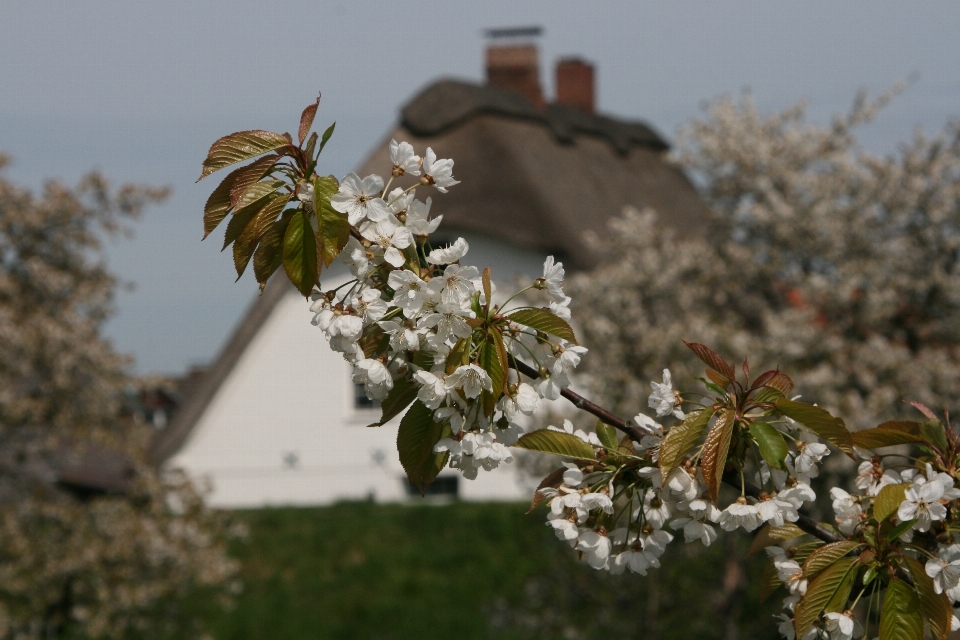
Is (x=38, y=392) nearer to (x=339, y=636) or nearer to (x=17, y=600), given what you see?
(x=17, y=600)

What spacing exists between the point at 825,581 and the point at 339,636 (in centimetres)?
969

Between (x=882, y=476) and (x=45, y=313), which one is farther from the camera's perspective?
(x=45, y=313)

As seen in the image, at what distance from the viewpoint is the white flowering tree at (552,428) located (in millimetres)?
1600

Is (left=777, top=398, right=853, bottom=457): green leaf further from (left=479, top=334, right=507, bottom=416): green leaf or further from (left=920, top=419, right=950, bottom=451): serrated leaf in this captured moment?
(left=479, top=334, right=507, bottom=416): green leaf

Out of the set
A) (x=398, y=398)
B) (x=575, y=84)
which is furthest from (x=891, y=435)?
(x=575, y=84)

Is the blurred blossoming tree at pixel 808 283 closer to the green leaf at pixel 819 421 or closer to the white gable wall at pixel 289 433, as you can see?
the green leaf at pixel 819 421

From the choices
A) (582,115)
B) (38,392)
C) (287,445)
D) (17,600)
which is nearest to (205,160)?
(38,392)

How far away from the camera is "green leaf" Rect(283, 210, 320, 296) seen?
165 centimetres

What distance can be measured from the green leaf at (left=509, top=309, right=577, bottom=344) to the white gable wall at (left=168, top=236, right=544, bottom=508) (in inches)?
649

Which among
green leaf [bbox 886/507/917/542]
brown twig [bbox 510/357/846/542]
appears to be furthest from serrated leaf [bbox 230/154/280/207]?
green leaf [bbox 886/507/917/542]

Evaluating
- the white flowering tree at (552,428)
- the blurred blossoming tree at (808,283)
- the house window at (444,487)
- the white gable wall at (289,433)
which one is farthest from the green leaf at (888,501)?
the house window at (444,487)

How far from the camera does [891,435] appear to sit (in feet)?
6.09

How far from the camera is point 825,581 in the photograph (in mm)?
1638

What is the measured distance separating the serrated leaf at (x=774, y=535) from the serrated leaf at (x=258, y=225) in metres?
0.95
